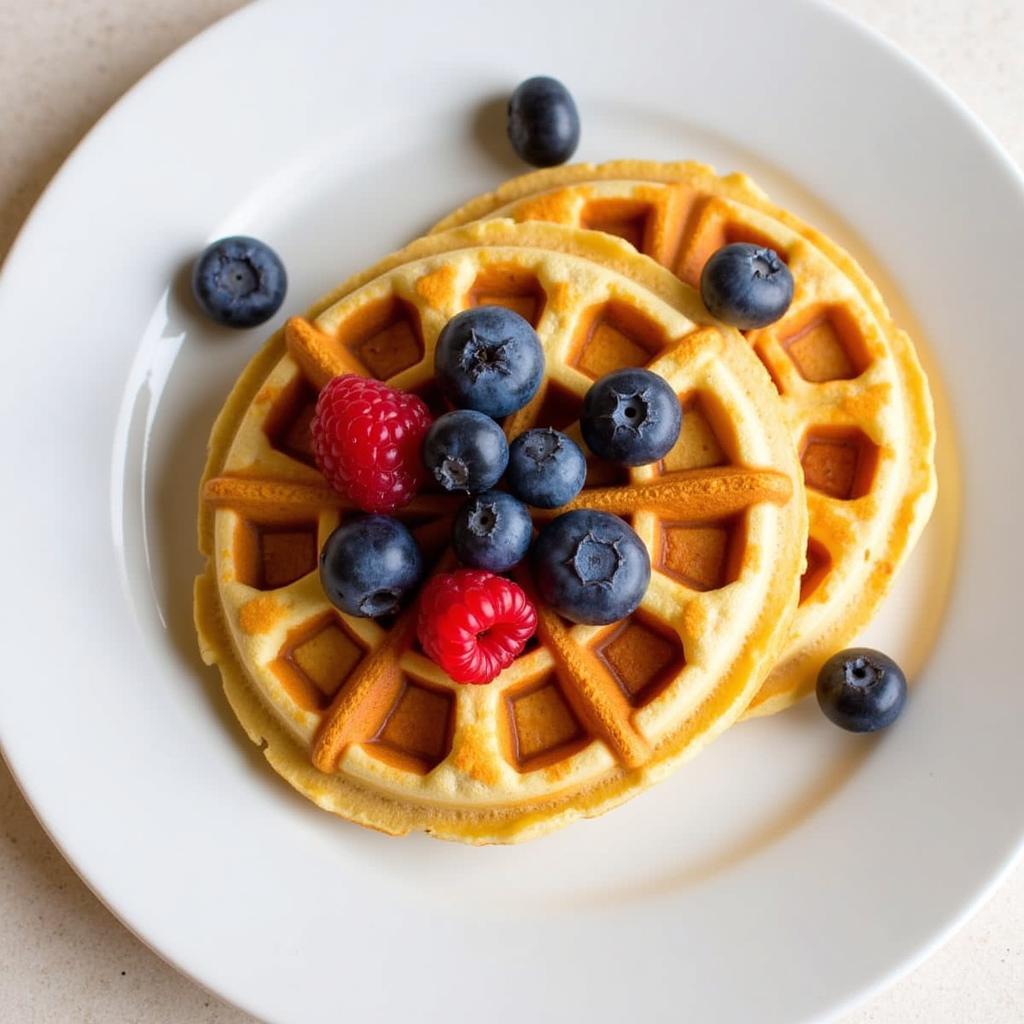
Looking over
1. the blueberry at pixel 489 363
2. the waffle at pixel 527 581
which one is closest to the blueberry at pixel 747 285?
the waffle at pixel 527 581

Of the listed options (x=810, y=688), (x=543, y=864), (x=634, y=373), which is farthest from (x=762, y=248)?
(x=543, y=864)

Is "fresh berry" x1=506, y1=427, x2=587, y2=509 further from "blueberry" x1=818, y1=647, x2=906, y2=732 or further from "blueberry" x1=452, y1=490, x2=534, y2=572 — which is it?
"blueberry" x1=818, y1=647, x2=906, y2=732

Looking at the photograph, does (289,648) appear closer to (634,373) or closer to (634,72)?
(634,373)

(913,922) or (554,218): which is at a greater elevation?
(554,218)

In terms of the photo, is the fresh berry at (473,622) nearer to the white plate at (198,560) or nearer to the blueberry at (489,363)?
the blueberry at (489,363)

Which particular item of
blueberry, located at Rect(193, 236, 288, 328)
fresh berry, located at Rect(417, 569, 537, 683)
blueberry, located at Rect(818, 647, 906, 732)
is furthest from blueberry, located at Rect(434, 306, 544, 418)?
blueberry, located at Rect(818, 647, 906, 732)

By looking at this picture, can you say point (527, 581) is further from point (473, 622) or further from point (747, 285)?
point (747, 285)
